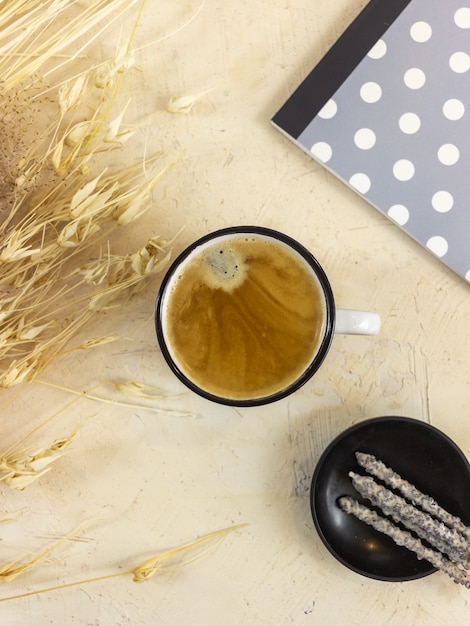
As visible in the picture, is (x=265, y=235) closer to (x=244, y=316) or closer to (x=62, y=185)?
(x=244, y=316)

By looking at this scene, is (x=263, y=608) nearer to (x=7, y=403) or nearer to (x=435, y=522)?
(x=435, y=522)

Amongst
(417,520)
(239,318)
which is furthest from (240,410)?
(417,520)

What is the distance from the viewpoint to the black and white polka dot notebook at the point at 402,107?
2.45 feet

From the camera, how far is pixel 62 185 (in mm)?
761

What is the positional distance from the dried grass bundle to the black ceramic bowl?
13.0 inches

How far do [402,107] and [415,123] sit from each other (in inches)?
1.0

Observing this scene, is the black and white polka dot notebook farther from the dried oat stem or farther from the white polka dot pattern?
the dried oat stem

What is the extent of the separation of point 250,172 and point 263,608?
22.8 inches

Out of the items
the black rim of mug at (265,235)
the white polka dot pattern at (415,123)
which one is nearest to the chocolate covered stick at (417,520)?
the black rim of mug at (265,235)

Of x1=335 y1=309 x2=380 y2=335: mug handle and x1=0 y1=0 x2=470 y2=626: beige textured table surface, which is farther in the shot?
x1=0 y1=0 x2=470 y2=626: beige textured table surface

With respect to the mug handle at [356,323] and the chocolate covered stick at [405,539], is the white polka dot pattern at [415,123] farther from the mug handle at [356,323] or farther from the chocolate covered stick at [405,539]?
the chocolate covered stick at [405,539]

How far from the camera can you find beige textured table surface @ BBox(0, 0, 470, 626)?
0.78m

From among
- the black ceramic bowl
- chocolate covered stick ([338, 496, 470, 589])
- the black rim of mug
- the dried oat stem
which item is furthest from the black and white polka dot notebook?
the dried oat stem

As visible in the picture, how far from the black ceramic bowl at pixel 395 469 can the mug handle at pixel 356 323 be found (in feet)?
0.43
